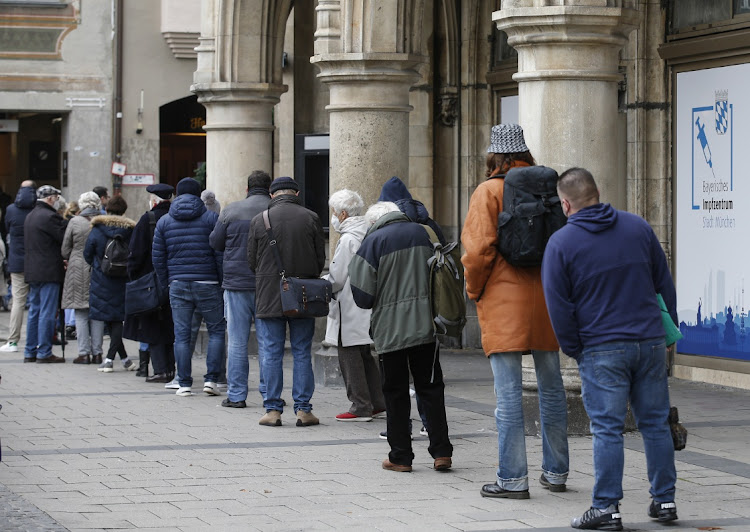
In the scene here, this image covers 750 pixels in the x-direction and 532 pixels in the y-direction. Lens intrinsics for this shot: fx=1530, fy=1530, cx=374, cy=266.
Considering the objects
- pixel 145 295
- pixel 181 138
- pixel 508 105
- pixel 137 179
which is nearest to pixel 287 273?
pixel 145 295

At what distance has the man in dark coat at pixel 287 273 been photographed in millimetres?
10711

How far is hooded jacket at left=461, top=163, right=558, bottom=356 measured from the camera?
779cm

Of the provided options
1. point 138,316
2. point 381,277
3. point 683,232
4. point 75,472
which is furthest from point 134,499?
point 683,232

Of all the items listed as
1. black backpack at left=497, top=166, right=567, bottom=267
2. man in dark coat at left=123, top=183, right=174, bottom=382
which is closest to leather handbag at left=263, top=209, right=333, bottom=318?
black backpack at left=497, top=166, right=567, bottom=267

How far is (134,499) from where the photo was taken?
25.9ft

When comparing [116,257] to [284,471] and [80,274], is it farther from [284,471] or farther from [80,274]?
[284,471]

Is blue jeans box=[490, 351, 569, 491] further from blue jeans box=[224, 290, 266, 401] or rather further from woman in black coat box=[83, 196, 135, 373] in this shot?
woman in black coat box=[83, 196, 135, 373]

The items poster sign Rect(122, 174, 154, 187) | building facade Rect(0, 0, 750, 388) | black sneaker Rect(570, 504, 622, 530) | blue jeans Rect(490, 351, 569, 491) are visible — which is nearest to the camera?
black sneaker Rect(570, 504, 622, 530)

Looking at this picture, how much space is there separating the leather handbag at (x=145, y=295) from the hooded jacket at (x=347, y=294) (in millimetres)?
2638

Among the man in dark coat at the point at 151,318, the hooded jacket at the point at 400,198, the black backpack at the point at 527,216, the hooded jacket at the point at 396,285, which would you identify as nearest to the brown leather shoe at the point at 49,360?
the man in dark coat at the point at 151,318

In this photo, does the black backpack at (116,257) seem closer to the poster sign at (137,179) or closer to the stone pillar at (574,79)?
the stone pillar at (574,79)

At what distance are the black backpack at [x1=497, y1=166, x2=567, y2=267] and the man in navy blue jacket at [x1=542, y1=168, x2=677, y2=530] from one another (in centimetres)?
58

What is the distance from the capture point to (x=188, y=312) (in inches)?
500

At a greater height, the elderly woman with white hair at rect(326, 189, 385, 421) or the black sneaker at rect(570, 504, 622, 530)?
the elderly woman with white hair at rect(326, 189, 385, 421)
